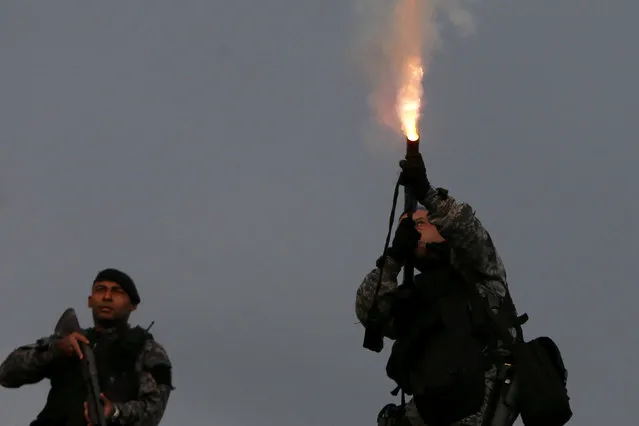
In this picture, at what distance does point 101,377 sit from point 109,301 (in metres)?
0.63

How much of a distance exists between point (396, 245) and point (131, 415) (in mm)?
2401

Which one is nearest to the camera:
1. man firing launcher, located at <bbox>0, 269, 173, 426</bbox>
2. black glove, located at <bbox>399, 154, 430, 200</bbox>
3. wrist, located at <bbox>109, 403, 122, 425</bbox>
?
wrist, located at <bbox>109, 403, 122, 425</bbox>

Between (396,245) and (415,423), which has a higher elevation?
(396,245)

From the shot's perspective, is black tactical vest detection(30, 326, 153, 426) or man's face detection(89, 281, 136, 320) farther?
man's face detection(89, 281, 136, 320)

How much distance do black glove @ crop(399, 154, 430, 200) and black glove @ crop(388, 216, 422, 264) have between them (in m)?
0.42

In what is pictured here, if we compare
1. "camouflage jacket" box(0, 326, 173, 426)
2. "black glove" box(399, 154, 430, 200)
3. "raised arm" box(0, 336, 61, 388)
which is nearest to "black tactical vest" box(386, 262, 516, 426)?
"black glove" box(399, 154, 430, 200)

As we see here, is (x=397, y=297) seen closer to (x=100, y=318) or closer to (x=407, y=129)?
→ (x=407, y=129)

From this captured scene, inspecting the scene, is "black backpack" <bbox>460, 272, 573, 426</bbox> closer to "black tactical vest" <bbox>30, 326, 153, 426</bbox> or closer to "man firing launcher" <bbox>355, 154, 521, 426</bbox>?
"man firing launcher" <bbox>355, 154, 521, 426</bbox>

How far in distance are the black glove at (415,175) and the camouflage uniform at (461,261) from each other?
66mm

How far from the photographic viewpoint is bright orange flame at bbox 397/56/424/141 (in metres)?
9.83

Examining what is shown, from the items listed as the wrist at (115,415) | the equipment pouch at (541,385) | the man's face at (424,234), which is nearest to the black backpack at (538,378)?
the equipment pouch at (541,385)

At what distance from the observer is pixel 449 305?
30.8ft

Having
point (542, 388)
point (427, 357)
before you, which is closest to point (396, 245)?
point (427, 357)

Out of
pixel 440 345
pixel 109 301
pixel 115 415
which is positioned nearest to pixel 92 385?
pixel 115 415
